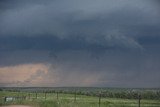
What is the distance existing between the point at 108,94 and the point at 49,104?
34308 mm

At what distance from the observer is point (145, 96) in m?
56.3

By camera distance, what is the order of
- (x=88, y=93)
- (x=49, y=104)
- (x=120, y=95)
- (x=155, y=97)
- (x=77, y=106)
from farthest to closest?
(x=88, y=93)
(x=120, y=95)
(x=155, y=97)
(x=49, y=104)
(x=77, y=106)

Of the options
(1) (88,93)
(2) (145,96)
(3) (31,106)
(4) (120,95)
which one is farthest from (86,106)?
(1) (88,93)

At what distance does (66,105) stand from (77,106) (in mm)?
886

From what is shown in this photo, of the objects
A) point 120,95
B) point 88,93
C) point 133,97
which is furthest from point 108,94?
point 88,93

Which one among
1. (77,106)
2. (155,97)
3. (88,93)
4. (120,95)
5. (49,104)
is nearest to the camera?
(77,106)

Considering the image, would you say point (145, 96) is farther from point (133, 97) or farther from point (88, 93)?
point (88, 93)

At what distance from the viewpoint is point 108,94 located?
210ft

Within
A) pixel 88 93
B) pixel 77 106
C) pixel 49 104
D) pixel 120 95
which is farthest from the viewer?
pixel 88 93

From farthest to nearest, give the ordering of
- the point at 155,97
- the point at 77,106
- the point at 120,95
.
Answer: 1. the point at 120,95
2. the point at 155,97
3. the point at 77,106

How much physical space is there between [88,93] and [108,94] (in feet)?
41.0

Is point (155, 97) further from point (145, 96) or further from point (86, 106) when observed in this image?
point (86, 106)

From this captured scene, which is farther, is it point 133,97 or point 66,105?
point 133,97

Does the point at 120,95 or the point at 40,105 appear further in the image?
the point at 120,95
